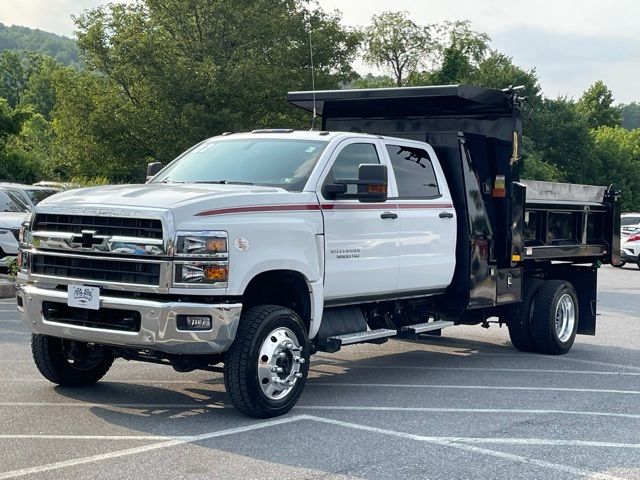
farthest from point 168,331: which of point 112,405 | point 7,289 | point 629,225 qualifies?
point 629,225

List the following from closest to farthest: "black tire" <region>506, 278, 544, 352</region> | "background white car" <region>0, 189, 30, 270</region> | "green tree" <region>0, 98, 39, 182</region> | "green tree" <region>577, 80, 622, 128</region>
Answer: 1. "black tire" <region>506, 278, 544, 352</region>
2. "background white car" <region>0, 189, 30, 270</region>
3. "green tree" <region>0, 98, 39, 182</region>
4. "green tree" <region>577, 80, 622, 128</region>

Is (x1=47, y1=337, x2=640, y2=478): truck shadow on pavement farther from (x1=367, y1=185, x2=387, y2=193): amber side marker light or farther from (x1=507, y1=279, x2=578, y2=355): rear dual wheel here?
(x1=367, y1=185, x2=387, y2=193): amber side marker light

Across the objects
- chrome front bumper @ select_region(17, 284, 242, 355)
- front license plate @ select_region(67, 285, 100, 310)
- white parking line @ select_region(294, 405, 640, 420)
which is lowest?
white parking line @ select_region(294, 405, 640, 420)

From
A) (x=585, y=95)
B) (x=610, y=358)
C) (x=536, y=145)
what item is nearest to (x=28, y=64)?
(x=585, y=95)

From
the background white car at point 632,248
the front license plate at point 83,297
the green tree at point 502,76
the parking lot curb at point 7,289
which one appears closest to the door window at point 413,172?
the front license plate at point 83,297

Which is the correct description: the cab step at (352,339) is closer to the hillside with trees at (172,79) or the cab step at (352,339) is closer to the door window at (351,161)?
the door window at (351,161)

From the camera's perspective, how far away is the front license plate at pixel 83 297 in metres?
7.43

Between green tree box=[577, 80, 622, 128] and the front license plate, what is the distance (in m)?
113

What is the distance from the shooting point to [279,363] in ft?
25.3

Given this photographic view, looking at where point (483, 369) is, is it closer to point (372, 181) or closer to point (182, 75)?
point (372, 181)

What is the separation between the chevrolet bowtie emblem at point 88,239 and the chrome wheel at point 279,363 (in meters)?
1.41

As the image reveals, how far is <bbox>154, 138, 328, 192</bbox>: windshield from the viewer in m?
8.47

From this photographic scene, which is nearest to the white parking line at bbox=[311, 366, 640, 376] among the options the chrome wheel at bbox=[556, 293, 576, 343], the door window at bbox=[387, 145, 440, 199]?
the chrome wheel at bbox=[556, 293, 576, 343]

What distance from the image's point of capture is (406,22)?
80.6m
